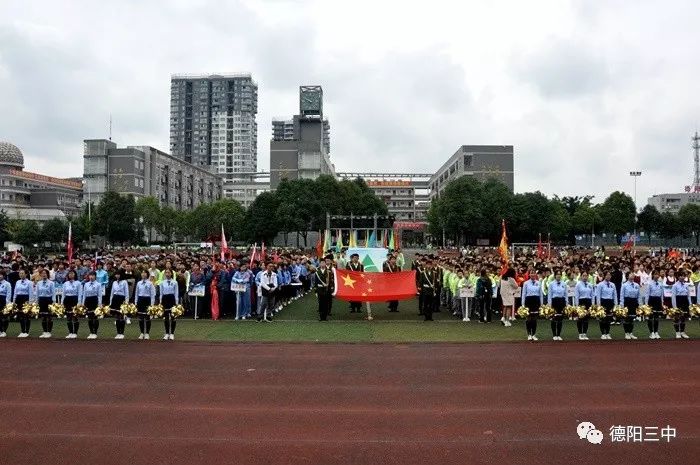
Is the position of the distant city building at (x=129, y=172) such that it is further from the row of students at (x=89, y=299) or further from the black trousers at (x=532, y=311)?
the black trousers at (x=532, y=311)

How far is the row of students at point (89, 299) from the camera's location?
50.4 feet

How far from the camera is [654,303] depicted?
15.7 meters

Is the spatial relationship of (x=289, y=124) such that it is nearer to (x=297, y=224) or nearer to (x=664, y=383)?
(x=297, y=224)

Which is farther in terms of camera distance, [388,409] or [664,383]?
[664,383]

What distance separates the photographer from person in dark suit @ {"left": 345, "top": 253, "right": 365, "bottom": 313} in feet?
64.9

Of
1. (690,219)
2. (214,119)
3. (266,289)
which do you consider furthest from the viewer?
(214,119)

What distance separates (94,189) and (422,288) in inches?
3314

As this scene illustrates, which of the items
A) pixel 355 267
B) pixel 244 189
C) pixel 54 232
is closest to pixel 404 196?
pixel 244 189

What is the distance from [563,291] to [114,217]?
60.4m

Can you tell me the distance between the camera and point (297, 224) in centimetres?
6819

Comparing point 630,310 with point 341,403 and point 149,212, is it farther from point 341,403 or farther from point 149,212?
point 149,212

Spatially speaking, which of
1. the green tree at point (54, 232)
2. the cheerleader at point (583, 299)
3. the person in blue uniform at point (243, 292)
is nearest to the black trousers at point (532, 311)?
the cheerleader at point (583, 299)

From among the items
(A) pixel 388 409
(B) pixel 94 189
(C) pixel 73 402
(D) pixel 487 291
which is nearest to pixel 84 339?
(C) pixel 73 402

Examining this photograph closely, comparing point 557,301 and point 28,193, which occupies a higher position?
point 28,193
